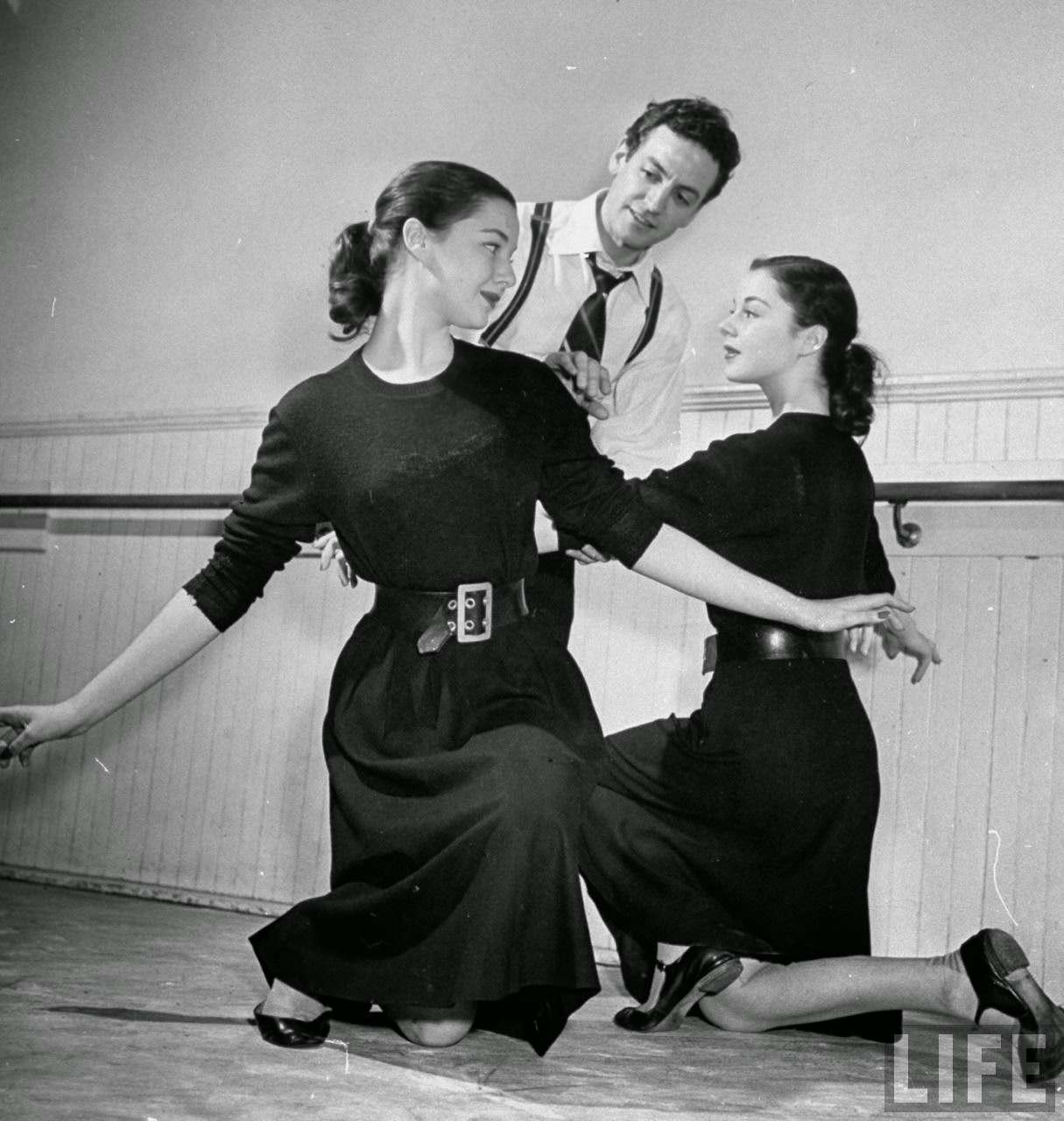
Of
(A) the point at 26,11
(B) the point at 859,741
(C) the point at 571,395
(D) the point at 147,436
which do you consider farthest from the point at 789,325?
(A) the point at 26,11

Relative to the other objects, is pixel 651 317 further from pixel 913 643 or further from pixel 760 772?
pixel 760 772

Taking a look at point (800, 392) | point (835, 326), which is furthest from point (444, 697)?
point (835, 326)

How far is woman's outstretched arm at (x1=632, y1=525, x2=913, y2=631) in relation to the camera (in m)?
1.58

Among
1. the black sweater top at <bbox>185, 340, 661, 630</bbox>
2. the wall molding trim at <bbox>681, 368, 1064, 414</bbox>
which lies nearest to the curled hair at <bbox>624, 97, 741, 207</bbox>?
the wall molding trim at <bbox>681, 368, 1064, 414</bbox>

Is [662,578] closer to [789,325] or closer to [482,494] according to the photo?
[482,494]

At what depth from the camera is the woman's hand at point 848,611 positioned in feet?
5.17

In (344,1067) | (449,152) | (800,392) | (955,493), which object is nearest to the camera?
(344,1067)

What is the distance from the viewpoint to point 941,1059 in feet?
5.42

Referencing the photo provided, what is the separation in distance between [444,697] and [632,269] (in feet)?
2.99

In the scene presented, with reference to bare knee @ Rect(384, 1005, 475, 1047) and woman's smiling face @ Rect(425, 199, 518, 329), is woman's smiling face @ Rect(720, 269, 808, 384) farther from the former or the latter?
bare knee @ Rect(384, 1005, 475, 1047)

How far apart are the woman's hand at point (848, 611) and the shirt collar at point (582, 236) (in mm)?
787

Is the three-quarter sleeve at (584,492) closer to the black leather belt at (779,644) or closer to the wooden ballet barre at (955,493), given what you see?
the black leather belt at (779,644)

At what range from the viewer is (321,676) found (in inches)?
109
